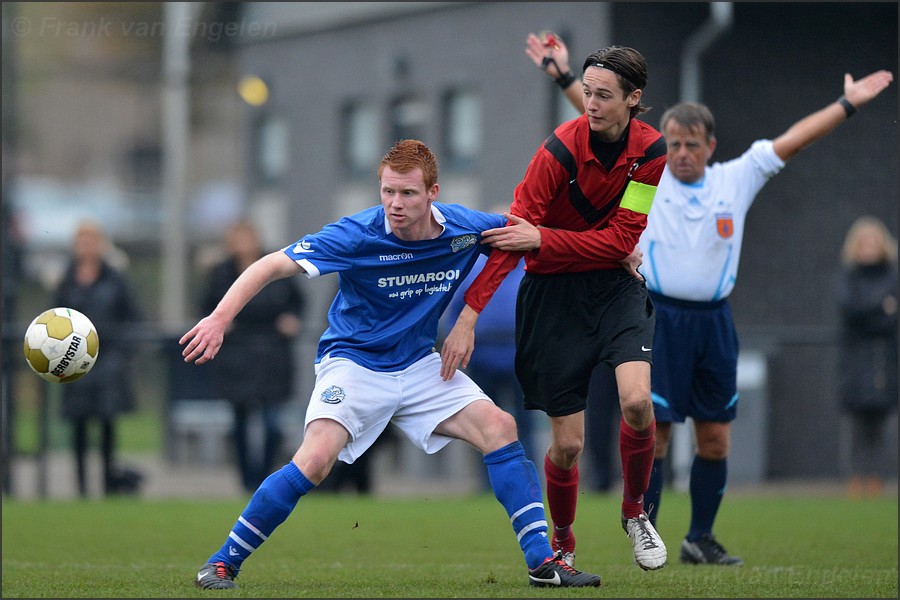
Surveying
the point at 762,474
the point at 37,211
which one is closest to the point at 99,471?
the point at 762,474

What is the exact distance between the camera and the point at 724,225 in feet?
25.4

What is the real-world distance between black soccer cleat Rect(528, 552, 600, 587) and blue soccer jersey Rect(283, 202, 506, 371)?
109 cm

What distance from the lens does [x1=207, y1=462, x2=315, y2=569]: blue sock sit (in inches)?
243

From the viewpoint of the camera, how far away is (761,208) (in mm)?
16094

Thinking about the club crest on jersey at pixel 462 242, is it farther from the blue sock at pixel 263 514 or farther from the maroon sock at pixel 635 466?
the blue sock at pixel 263 514

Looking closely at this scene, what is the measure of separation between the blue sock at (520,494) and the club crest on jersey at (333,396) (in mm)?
719

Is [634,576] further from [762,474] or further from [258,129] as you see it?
[258,129]

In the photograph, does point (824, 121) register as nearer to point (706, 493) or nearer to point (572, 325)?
point (572, 325)

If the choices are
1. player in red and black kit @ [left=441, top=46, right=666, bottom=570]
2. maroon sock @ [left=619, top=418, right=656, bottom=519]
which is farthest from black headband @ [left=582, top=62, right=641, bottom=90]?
maroon sock @ [left=619, top=418, right=656, bottom=519]

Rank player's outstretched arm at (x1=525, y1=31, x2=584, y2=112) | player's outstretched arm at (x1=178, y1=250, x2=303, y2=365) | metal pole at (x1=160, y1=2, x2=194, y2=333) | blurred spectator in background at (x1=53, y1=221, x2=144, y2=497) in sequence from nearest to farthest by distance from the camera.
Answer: player's outstretched arm at (x1=178, y1=250, x2=303, y2=365) → player's outstretched arm at (x1=525, y1=31, x2=584, y2=112) → blurred spectator in background at (x1=53, y1=221, x2=144, y2=497) → metal pole at (x1=160, y1=2, x2=194, y2=333)

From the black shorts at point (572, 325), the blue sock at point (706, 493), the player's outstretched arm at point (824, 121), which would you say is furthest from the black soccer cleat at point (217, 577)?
the player's outstretched arm at point (824, 121)

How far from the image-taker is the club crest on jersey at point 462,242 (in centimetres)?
654

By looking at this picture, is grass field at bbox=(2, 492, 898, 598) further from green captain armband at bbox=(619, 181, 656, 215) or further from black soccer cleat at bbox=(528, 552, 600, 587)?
green captain armband at bbox=(619, 181, 656, 215)

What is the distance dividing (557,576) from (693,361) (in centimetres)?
193
